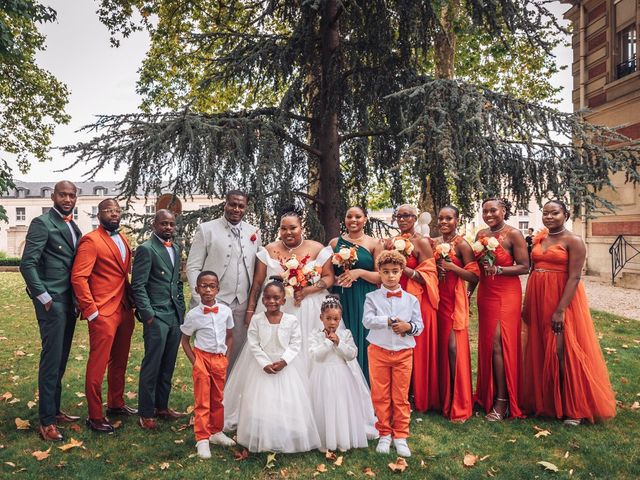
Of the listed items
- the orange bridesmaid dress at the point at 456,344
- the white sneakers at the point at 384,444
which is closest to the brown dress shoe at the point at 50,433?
the white sneakers at the point at 384,444

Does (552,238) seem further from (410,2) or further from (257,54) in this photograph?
(257,54)

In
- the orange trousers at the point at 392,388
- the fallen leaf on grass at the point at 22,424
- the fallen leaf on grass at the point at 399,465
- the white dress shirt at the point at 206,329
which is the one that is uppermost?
the white dress shirt at the point at 206,329

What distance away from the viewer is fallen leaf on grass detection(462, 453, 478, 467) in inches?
160

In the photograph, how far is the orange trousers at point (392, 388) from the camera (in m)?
4.31

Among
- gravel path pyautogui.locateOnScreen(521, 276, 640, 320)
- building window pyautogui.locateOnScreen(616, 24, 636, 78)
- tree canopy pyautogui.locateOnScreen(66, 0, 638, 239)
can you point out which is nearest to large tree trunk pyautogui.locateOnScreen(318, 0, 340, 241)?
tree canopy pyautogui.locateOnScreen(66, 0, 638, 239)

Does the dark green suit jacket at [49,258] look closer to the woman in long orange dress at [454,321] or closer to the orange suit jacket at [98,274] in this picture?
the orange suit jacket at [98,274]

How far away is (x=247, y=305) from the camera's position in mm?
5043

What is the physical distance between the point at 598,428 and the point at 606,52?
18.4 metres

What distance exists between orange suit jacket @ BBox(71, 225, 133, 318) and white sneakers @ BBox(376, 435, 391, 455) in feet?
8.92

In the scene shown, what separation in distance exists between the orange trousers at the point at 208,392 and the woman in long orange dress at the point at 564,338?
3.18 m

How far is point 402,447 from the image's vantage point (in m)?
4.23

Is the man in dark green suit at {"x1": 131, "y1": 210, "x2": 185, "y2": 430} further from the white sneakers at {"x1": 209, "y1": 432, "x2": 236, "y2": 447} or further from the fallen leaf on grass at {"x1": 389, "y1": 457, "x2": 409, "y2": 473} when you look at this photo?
the fallen leaf on grass at {"x1": 389, "y1": 457, "x2": 409, "y2": 473}

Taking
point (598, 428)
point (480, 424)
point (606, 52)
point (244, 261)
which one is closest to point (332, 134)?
point (244, 261)

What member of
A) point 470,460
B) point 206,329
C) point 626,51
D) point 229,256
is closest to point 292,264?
point 229,256
